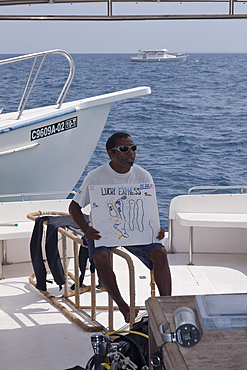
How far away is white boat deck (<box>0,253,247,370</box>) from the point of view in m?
2.56

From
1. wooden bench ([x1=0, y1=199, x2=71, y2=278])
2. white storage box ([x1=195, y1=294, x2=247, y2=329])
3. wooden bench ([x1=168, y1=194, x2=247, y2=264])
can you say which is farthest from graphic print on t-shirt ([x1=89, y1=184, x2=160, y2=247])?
wooden bench ([x1=168, y1=194, x2=247, y2=264])

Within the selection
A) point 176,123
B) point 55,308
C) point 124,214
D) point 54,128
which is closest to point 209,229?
point 55,308

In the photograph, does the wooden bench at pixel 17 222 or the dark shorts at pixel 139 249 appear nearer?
the dark shorts at pixel 139 249

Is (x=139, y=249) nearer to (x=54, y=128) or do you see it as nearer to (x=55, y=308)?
(x=55, y=308)

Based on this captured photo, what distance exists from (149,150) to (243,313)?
16547 mm

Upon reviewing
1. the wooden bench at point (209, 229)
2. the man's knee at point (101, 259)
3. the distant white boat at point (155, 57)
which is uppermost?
the distant white boat at point (155, 57)

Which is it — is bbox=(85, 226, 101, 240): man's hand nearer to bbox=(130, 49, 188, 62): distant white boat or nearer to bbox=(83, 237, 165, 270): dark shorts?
bbox=(83, 237, 165, 270): dark shorts

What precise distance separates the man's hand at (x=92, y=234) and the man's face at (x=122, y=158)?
1.34ft

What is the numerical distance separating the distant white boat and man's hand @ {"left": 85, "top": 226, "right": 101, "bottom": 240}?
188ft

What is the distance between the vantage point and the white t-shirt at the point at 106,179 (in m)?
2.78

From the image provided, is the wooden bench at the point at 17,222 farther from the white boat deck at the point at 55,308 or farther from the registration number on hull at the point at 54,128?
the registration number on hull at the point at 54,128

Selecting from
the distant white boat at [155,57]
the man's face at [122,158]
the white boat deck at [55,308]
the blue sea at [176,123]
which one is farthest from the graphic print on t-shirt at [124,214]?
the distant white boat at [155,57]

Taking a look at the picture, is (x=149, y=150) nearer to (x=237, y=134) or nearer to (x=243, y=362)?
(x=237, y=134)

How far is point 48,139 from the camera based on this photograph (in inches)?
241
